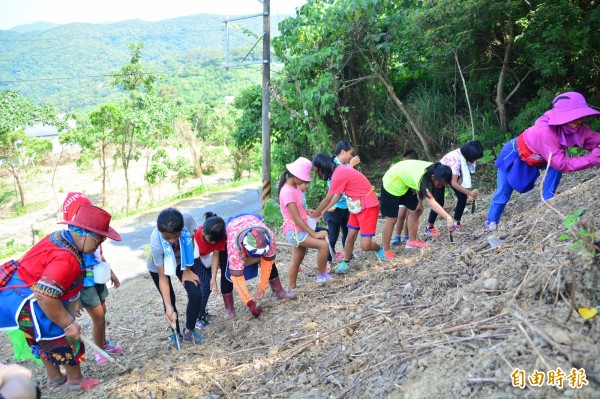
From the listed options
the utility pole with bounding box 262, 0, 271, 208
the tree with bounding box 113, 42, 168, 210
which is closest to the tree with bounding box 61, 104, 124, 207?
the tree with bounding box 113, 42, 168, 210

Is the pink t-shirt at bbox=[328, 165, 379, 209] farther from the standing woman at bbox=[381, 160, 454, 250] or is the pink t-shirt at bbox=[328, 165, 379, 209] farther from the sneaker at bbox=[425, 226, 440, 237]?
the sneaker at bbox=[425, 226, 440, 237]

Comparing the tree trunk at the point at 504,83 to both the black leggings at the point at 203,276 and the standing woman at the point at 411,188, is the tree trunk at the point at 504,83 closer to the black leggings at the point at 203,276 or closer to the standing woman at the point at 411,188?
the standing woman at the point at 411,188

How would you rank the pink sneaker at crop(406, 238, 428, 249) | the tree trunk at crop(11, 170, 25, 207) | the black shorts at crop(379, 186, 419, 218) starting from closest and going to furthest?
1. the black shorts at crop(379, 186, 419, 218)
2. the pink sneaker at crop(406, 238, 428, 249)
3. the tree trunk at crop(11, 170, 25, 207)

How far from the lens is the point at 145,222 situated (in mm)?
18562

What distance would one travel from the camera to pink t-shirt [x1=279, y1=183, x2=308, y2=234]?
4812 millimetres

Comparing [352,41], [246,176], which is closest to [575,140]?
[352,41]

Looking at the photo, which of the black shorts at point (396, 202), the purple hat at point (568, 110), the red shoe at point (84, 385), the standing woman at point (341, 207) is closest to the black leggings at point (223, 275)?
the red shoe at point (84, 385)

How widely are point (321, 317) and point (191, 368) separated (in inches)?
43.8

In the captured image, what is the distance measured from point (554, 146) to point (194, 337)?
375cm

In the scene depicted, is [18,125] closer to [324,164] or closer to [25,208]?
[25,208]

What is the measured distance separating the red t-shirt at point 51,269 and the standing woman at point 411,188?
335cm

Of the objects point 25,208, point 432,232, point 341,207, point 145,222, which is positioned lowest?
point 25,208

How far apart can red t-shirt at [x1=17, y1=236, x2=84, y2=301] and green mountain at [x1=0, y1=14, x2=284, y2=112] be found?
4622 centimetres

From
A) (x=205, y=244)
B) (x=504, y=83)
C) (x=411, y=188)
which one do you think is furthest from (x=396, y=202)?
(x=504, y=83)
